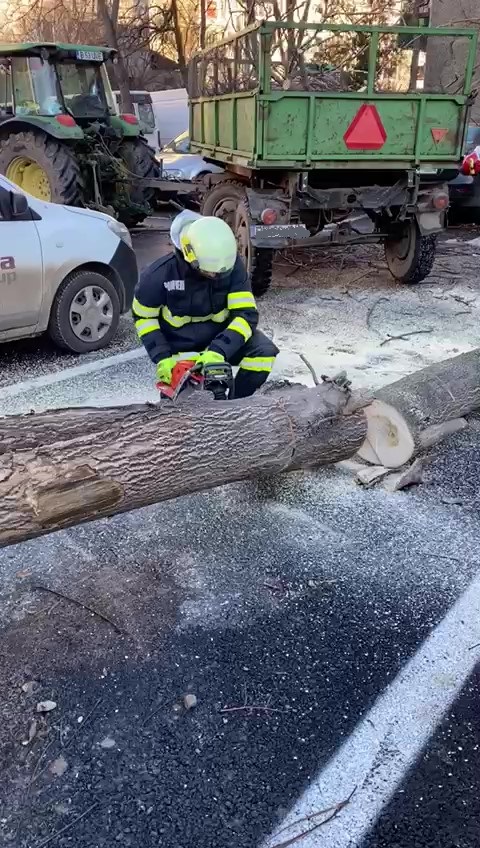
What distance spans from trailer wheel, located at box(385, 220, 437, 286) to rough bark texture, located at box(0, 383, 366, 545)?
4.54m

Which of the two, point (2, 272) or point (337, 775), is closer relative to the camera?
Result: point (337, 775)

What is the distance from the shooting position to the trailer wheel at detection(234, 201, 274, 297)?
7105 millimetres

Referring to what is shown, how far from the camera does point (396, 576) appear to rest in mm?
3195

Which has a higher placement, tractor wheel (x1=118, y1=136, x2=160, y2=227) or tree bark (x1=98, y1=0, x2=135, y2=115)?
tree bark (x1=98, y1=0, x2=135, y2=115)

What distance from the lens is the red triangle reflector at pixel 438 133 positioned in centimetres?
690

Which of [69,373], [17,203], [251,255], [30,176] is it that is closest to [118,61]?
[30,176]

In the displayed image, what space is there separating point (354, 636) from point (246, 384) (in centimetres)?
170

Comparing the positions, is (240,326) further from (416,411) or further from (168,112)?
(168,112)

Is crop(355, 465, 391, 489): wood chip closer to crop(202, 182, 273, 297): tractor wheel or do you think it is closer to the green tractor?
crop(202, 182, 273, 297): tractor wheel

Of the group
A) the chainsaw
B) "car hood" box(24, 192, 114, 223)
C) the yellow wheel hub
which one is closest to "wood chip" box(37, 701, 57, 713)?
the chainsaw

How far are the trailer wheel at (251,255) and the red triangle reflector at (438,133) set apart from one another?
182cm

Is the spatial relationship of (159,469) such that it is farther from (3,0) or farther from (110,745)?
(3,0)

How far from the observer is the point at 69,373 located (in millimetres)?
5418

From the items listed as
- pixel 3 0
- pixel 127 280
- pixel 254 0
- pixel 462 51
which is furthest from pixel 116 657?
pixel 3 0
